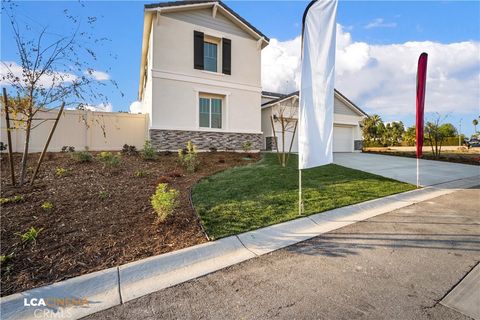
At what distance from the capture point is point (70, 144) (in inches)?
398

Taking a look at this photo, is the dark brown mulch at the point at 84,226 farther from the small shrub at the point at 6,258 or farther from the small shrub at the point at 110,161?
the small shrub at the point at 110,161

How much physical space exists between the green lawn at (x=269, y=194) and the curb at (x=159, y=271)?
0.29 meters

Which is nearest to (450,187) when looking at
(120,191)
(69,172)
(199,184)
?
(199,184)

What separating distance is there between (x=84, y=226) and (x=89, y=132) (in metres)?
8.15

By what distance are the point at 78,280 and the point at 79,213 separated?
73.9 inches

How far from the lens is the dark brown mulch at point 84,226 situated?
2.86m

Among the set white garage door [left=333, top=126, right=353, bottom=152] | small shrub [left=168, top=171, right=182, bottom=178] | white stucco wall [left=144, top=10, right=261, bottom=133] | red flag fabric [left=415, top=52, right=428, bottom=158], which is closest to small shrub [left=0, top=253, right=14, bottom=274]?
small shrub [left=168, top=171, right=182, bottom=178]

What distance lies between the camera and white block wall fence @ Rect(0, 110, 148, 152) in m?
9.57

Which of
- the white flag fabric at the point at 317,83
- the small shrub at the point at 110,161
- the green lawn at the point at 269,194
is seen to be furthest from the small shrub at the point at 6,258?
the white flag fabric at the point at 317,83

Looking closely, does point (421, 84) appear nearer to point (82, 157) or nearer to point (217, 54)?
point (217, 54)

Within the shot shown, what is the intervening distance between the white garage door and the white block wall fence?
13.3 meters

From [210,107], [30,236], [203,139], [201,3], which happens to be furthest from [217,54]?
[30,236]

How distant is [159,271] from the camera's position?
2.83m

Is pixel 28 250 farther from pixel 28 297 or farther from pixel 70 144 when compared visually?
pixel 70 144
